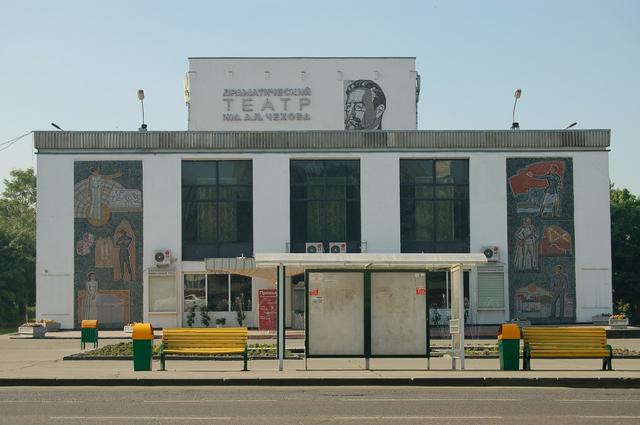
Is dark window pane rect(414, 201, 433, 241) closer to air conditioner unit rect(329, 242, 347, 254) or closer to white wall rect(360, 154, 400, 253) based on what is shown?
white wall rect(360, 154, 400, 253)

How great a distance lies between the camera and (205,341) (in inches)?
931

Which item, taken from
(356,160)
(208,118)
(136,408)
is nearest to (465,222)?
(356,160)

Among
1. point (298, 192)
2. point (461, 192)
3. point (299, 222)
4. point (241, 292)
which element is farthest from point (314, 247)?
point (461, 192)

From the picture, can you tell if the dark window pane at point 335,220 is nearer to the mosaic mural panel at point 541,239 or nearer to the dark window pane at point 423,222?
the dark window pane at point 423,222

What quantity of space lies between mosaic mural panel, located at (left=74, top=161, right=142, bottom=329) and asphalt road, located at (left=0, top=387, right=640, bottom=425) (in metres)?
26.7

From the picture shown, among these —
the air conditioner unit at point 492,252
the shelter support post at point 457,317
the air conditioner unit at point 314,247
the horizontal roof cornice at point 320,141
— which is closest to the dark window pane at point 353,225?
the air conditioner unit at point 314,247

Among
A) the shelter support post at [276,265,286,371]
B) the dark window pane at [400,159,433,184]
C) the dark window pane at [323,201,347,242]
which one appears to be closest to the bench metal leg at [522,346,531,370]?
the shelter support post at [276,265,286,371]

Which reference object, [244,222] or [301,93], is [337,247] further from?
[301,93]

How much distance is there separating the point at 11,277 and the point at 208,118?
70.9 feet

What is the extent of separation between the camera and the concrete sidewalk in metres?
20.3

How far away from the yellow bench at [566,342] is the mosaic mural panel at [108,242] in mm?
26825

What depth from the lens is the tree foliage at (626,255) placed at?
60.7 meters

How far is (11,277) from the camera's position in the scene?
218 ft

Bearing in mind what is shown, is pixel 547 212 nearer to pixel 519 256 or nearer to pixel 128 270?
pixel 519 256
